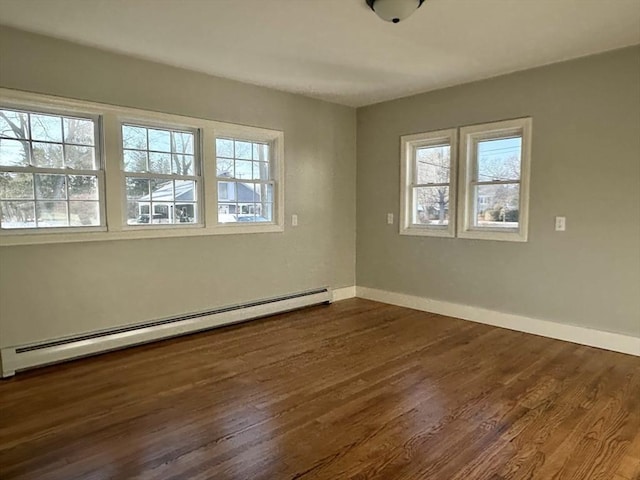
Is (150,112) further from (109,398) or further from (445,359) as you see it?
(445,359)

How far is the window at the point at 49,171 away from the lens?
10.6ft

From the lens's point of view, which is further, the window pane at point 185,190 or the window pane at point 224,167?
the window pane at point 224,167

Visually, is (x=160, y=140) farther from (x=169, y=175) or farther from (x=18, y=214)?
(x=18, y=214)

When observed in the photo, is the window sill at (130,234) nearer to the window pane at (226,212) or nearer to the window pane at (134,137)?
the window pane at (226,212)

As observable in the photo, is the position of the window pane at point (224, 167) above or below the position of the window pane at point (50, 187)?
above

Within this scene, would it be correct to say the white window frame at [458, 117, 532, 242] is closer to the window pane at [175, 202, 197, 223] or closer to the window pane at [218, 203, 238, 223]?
the window pane at [218, 203, 238, 223]

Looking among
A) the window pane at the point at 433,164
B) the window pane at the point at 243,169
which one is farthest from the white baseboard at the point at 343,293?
the window pane at the point at 243,169

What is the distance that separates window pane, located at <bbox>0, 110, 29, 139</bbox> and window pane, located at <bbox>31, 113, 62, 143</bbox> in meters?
0.05

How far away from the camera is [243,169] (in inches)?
184

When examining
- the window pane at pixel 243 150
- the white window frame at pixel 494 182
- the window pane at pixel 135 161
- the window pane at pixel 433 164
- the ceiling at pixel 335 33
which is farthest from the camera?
the window pane at pixel 433 164

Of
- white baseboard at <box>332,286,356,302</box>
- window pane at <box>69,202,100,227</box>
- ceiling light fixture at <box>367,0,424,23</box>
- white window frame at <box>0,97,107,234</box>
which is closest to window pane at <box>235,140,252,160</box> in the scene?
white window frame at <box>0,97,107,234</box>

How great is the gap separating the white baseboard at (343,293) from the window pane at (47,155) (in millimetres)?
3417

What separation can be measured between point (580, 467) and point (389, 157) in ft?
12.9

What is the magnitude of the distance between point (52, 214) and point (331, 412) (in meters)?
2.69
